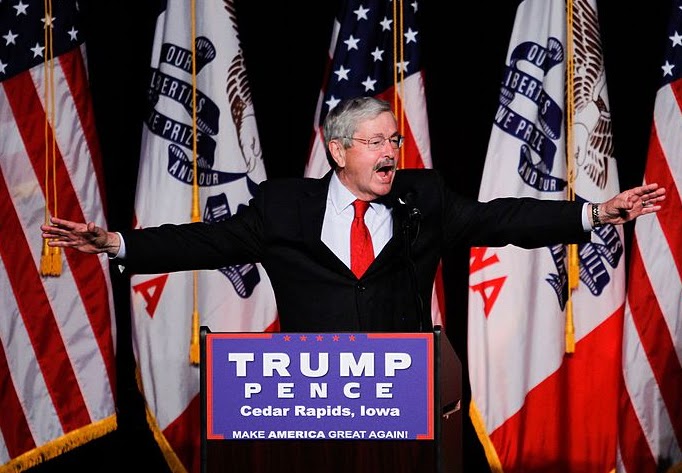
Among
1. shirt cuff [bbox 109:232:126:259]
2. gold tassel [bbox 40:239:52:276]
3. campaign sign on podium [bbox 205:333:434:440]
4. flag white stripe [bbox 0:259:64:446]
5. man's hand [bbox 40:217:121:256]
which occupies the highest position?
man's hand [bbox 40:217:121:256]

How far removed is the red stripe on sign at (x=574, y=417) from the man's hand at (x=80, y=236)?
6.72 ft

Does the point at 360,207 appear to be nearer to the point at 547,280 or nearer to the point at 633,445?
the point at 547,280

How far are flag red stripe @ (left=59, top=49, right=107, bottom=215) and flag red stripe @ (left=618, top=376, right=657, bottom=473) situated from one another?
2.19 meters

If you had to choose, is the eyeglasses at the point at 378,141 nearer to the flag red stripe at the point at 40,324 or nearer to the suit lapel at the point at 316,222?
the suit lapel at the point at 316,222

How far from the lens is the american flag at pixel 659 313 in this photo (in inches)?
156

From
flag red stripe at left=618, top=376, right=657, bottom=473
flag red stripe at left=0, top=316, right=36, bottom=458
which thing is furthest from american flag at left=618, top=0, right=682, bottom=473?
flag red stripe at left=0, top=316, right=36, bottom=458

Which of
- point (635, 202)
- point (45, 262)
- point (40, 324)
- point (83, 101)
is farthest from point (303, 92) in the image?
point (635, 202)

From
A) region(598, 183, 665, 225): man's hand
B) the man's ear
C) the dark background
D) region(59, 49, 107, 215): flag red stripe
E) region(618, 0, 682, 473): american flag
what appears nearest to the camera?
region(598, 183, 665, 225): man's hand

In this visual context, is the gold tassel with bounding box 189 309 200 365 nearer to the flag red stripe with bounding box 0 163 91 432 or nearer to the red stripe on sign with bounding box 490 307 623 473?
the flag red stripe with bounding box 0 163 91 432

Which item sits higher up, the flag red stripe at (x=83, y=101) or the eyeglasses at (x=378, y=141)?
the flag red stripe at (x=83, y=101)

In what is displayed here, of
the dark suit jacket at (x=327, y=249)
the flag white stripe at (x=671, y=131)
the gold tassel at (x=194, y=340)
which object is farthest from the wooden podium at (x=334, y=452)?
the flag white stripe at (x=671, y=131)

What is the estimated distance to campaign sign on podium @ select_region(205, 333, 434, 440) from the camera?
2062 mm

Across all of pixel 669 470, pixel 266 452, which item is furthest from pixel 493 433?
pixel 266 452

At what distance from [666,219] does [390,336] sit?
227 centimetres
